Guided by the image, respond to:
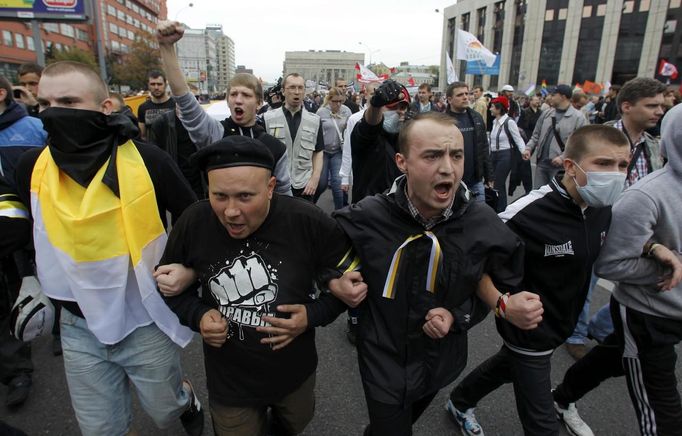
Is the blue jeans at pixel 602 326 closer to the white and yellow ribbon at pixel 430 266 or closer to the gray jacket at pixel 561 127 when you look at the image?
the white and yellow ribbon at pixel 430 266

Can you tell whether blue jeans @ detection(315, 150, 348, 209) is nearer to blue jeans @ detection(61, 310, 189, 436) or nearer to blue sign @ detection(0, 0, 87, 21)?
blue jeans @ detection(61, 310, 189, 436)

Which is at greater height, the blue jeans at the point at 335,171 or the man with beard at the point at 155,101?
the man with beard at the point at 155,101

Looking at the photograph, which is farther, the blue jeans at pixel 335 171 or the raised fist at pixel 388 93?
the blue jeans at pixel 335 171

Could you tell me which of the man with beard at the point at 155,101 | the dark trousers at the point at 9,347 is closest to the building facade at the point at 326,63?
the man with beard at the point at 155,101

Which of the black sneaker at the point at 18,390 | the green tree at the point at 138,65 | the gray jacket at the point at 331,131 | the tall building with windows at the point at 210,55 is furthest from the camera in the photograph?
the tall building with windows at the point at 210,55

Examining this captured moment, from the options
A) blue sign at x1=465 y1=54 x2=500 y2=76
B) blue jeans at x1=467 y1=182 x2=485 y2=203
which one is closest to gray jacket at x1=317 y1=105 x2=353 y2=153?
blue jeans at x1=467 y1=182 x2=485 y2=203

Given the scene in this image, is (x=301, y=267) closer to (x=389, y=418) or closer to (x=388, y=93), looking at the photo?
(x=389, y=418)

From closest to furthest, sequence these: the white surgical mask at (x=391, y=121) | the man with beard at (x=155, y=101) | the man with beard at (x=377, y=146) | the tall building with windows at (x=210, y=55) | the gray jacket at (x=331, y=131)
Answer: the man with beard at (x=377, y=146), the white surgical mask at (x=391, y=121), the man with beard at (x=155, y=101), the gray jacket at (x=331, y=131), the tall building with windows at (x=210, y=55)

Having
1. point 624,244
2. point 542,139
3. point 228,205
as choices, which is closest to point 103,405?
point 228,205

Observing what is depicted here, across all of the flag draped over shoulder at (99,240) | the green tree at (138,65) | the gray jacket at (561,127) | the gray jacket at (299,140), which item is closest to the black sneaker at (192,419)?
the flag draped over shoulder at (99,240)

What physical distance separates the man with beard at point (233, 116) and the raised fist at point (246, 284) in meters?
1.24

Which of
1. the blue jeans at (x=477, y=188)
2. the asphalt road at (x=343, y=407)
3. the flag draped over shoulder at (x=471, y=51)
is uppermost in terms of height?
the flag draped over shoulder at (x=471, y=51)

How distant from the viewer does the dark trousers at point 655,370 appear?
2184 millimetres

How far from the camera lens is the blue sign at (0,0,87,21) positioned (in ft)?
47.8
